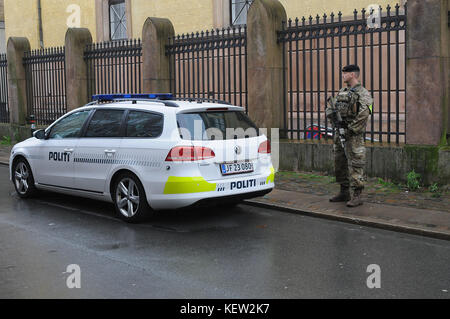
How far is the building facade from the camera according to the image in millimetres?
17109

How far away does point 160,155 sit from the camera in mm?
7371

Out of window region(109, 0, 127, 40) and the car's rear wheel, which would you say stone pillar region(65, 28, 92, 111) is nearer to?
window region(109, 0, 127, 40)

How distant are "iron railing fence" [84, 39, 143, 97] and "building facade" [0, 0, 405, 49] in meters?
4.05

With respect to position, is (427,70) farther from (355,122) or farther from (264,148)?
(264,148)

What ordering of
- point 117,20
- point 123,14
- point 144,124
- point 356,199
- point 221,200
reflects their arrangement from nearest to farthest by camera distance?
point 221,200 < point 144,124 < point 356,199 < point 123,14 < point 117,20

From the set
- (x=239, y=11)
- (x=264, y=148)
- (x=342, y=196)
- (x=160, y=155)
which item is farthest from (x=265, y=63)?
(x=239, y=11)

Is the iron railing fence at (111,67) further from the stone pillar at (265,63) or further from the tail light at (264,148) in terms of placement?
the tail light at (264,148)

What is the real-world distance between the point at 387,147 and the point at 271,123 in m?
2.71

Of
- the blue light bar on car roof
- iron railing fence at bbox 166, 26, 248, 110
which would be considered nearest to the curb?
the blue light bar on car roof

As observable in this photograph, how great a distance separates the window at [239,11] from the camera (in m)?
19.2

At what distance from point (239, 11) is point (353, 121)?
1180cm

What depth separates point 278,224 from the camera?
304 inches

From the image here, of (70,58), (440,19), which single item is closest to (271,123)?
(440,19)
